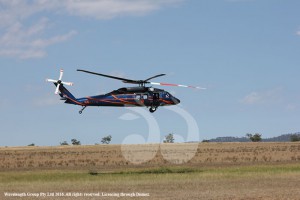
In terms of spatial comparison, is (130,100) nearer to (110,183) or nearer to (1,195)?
(110,183)

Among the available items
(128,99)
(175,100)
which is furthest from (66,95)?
(175,100)

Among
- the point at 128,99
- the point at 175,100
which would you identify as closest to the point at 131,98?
the point at 128,99

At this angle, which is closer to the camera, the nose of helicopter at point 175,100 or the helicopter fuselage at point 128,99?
the helicopter fuselage at point 128,99

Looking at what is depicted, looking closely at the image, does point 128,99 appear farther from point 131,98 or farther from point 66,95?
point 66,95

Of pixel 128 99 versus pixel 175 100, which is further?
pixel 175 100

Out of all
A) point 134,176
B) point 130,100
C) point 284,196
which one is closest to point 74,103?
point 130,100

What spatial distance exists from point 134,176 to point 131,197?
660 inches

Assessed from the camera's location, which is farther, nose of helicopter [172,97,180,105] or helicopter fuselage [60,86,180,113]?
nose of helicopter [172,97,180,105]

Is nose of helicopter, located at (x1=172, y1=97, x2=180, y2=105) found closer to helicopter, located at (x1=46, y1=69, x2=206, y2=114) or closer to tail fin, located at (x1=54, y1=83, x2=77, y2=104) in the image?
helicopter, located at (x1=46, y1=69, x2=206, y2=114)

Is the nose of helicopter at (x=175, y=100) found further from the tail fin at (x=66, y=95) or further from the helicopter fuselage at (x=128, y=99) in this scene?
the tail fin at (x=66, y=95)

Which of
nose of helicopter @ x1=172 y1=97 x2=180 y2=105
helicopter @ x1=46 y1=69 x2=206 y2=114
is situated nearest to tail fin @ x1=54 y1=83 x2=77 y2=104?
helicopter @ x1=46 y1=69 x2=206 y2=114

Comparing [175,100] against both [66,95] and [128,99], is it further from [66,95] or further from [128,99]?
[66,95]

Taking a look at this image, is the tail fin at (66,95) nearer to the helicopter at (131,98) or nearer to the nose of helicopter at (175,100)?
the helicopter at (131,98)

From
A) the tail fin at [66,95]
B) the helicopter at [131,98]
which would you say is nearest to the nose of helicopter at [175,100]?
the helicopter at [131,98]
